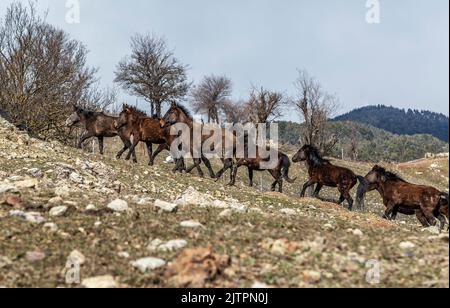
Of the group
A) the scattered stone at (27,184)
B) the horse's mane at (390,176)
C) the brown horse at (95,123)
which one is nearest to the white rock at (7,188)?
the scattered stone at (27,184)

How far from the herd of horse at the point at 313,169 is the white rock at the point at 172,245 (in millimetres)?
9363

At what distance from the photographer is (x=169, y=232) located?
20.8 feet

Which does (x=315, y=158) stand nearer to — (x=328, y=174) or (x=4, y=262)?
(x=328, y=174)

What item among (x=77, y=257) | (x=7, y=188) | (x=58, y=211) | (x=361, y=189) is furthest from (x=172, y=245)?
(x=361, y=189)

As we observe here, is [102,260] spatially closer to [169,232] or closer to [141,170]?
[169,232]

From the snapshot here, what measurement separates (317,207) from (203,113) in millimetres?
61367

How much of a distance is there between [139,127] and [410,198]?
35.2 ft

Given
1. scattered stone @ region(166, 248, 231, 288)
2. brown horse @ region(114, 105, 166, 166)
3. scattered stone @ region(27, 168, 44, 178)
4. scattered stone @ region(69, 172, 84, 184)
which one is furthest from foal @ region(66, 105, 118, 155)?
scattered stone @ region(166, 248, 231, 288)

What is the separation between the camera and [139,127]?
67.5 ft

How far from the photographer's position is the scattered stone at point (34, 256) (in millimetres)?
5573

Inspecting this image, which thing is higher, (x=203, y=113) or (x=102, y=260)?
(x=203, y=113)

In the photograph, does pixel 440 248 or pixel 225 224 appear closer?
pixel 440 248
